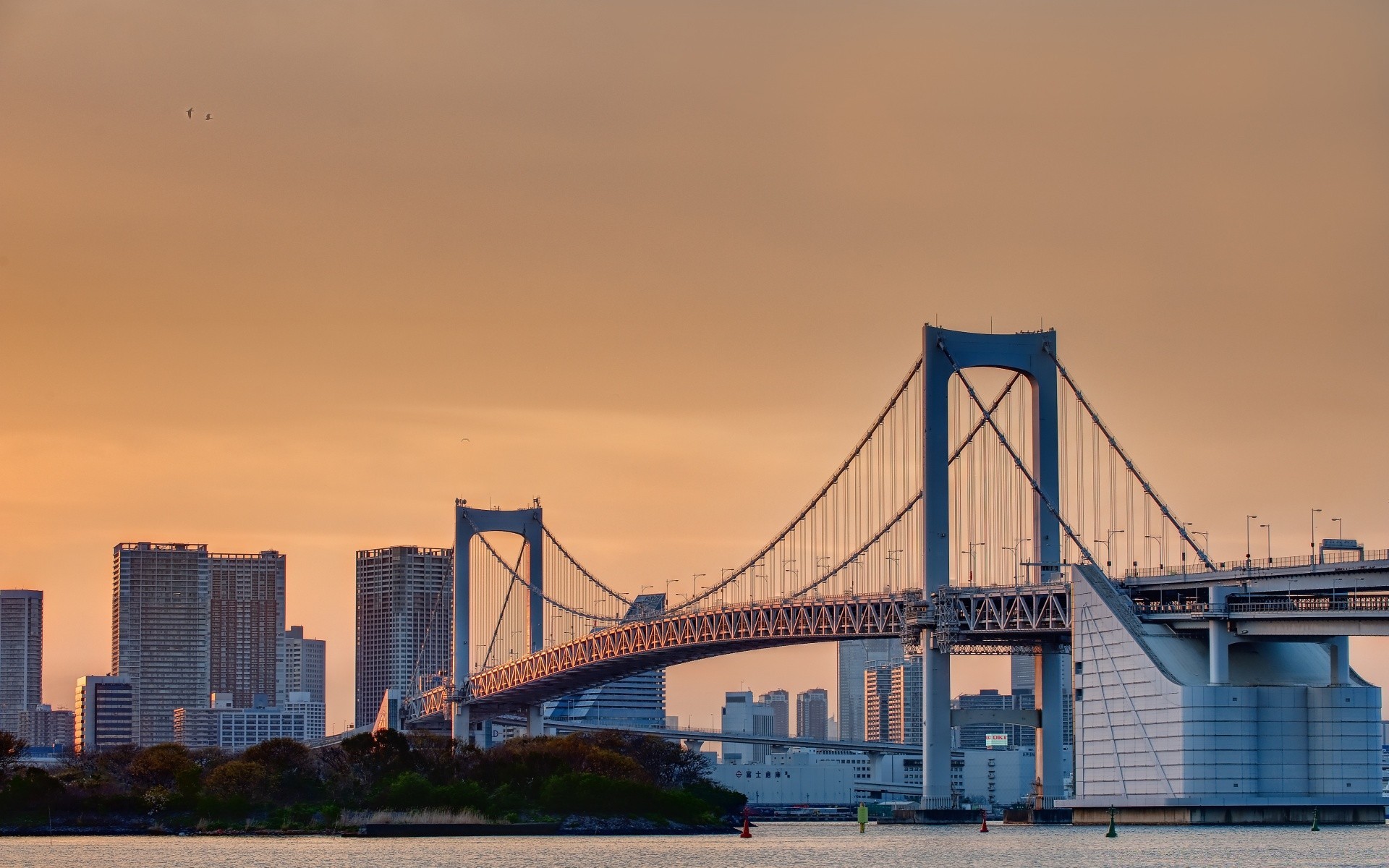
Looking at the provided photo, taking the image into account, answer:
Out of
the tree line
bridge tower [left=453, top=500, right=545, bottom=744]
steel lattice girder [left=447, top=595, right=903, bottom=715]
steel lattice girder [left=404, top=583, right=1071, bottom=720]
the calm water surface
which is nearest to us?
the calm water surface

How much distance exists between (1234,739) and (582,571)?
227 feet

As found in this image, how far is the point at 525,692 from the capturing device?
13925 cm

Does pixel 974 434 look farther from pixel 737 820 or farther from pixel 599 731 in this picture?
pixel 599 731

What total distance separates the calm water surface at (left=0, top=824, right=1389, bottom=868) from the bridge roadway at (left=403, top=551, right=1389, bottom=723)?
22.8 ft

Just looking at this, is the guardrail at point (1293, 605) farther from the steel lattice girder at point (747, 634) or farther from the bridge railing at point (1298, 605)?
the steel lattice girder at point (747, 634)

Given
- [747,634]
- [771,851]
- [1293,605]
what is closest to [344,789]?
[747,634]

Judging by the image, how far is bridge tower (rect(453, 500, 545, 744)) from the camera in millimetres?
147500

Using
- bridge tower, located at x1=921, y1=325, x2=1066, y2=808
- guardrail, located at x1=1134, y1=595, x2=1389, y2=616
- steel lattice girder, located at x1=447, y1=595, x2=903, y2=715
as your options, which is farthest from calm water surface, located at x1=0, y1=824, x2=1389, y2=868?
steel lattice girder, located at x1=447, y1=595, x2=903, y2=715

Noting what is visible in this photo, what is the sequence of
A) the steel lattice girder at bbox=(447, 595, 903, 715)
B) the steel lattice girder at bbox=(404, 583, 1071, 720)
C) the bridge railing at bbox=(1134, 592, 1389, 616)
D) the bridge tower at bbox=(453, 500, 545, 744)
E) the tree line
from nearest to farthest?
1. the bridge railing at bbox=(1134, 592, 1389, 616)
2. the steel lattice girder at bbox=(404, 583, 1071, 720)
3. the tree line
4. the steel lattice girder at bbox=(447, 595, 903, 715)
5. the bridge tower at bbox=(453, 500, 545, 744)

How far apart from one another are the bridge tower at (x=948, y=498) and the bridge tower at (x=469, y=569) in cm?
5730

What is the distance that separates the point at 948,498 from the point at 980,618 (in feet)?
16.6

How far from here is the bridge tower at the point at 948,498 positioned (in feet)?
299

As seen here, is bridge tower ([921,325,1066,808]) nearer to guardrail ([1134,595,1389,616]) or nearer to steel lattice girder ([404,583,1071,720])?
steel lattice girder ([404,583,1071,720])

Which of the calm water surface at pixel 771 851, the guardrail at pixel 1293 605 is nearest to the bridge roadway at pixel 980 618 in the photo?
the guardrail at pixel 1293 605
